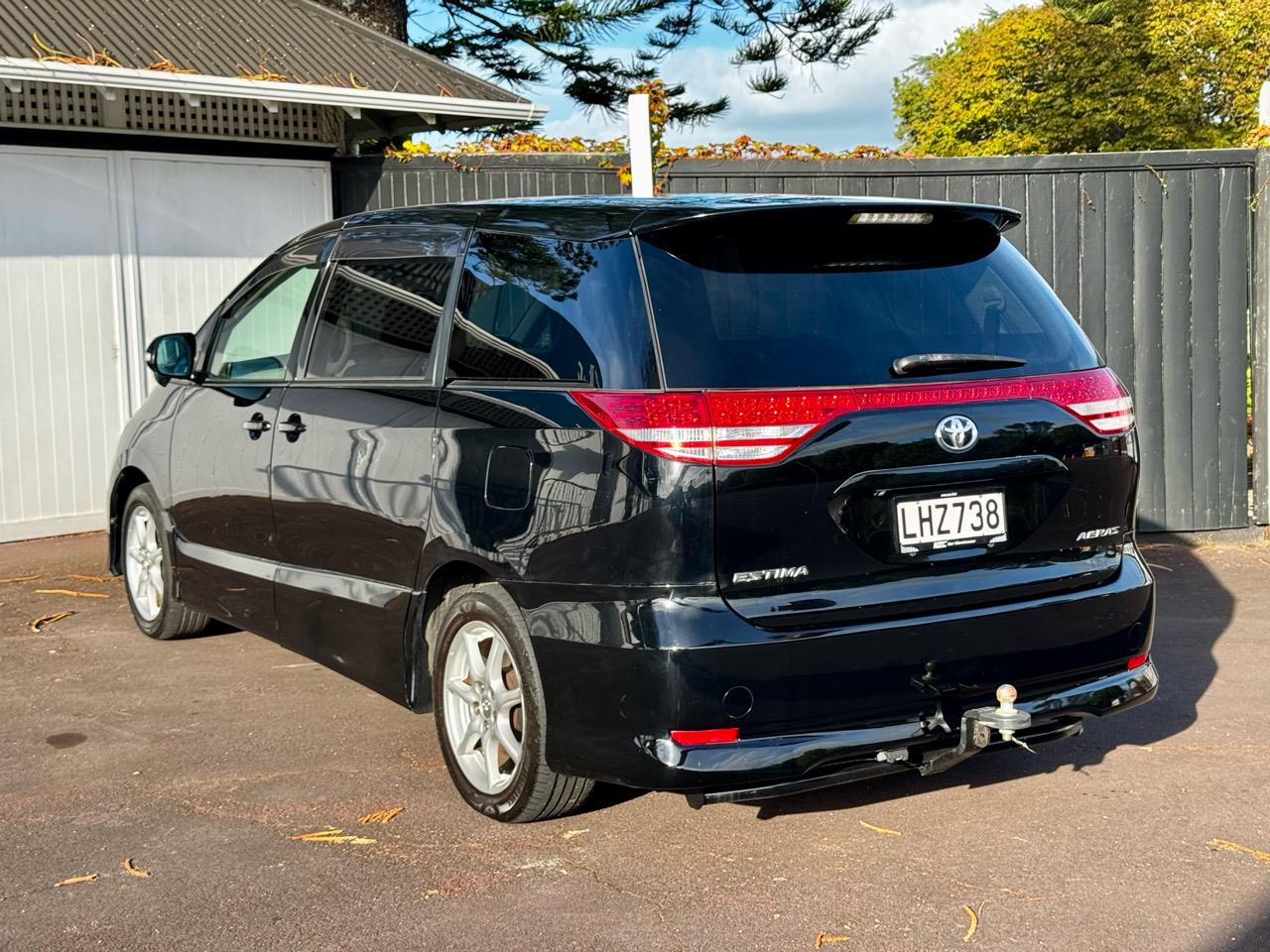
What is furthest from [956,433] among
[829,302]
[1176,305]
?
[1176,305]

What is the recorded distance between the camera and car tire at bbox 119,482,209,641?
6.77 meters

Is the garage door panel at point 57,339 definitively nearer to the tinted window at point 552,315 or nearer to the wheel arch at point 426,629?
the wheel arch at point 426,629

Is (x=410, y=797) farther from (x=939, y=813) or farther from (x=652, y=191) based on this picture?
(x=652, y=191)

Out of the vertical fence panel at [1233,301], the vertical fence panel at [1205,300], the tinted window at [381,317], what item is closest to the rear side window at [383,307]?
the tinted window at [381,317]

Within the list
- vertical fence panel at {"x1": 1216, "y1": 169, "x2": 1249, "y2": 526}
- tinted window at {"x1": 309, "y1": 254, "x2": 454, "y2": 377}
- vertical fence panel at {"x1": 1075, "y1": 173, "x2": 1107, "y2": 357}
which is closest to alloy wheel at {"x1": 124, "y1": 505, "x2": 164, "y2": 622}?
tinted window at {"x1": 309, "y1": 254, "x2": 454, "y2": 377}

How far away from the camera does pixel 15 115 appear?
9.38 m

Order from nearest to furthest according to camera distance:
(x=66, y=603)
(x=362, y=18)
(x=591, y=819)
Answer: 1. (x=591, y=819)
2. (x=66, y=603)
3. (x=362, y=18)

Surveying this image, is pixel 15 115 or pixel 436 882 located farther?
pixel 15 115

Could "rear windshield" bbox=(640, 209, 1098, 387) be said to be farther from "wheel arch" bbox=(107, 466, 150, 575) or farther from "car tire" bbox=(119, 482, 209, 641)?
"wheel arch" bbox=(107, 466, 150, 575)

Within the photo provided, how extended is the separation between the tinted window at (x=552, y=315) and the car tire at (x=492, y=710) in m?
0.69

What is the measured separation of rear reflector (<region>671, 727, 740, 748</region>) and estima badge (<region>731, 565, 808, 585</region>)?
379mm

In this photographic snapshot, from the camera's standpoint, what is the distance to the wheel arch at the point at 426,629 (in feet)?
15.1

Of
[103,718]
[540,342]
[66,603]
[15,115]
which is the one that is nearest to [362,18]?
[15,115]

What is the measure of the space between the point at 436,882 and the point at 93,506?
21.6 ft
